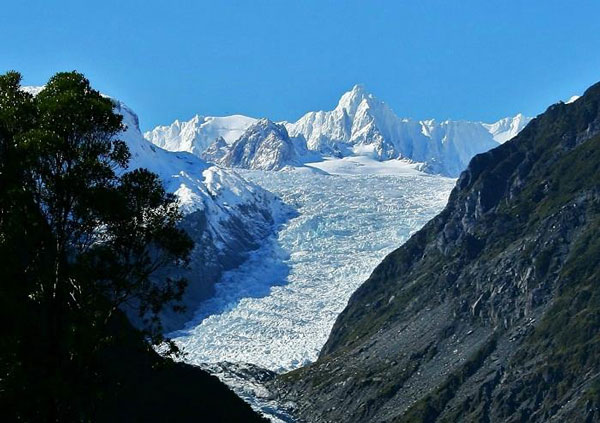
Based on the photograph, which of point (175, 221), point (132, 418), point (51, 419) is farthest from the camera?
point (132, 418)

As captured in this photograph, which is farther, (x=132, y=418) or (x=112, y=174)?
(x=132, y=418)

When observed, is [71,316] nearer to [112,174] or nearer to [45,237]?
[45,237]

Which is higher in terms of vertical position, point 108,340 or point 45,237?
point 45,237

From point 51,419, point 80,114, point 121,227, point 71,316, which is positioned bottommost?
point 51,419

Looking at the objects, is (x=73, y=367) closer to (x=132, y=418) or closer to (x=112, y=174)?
(x=112, y=174)

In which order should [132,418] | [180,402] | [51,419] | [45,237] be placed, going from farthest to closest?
[180,402]
[132,418]
[45,237]
[51,419]

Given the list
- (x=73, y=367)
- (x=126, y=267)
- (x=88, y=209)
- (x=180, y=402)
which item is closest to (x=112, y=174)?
(x=88, y=209)
